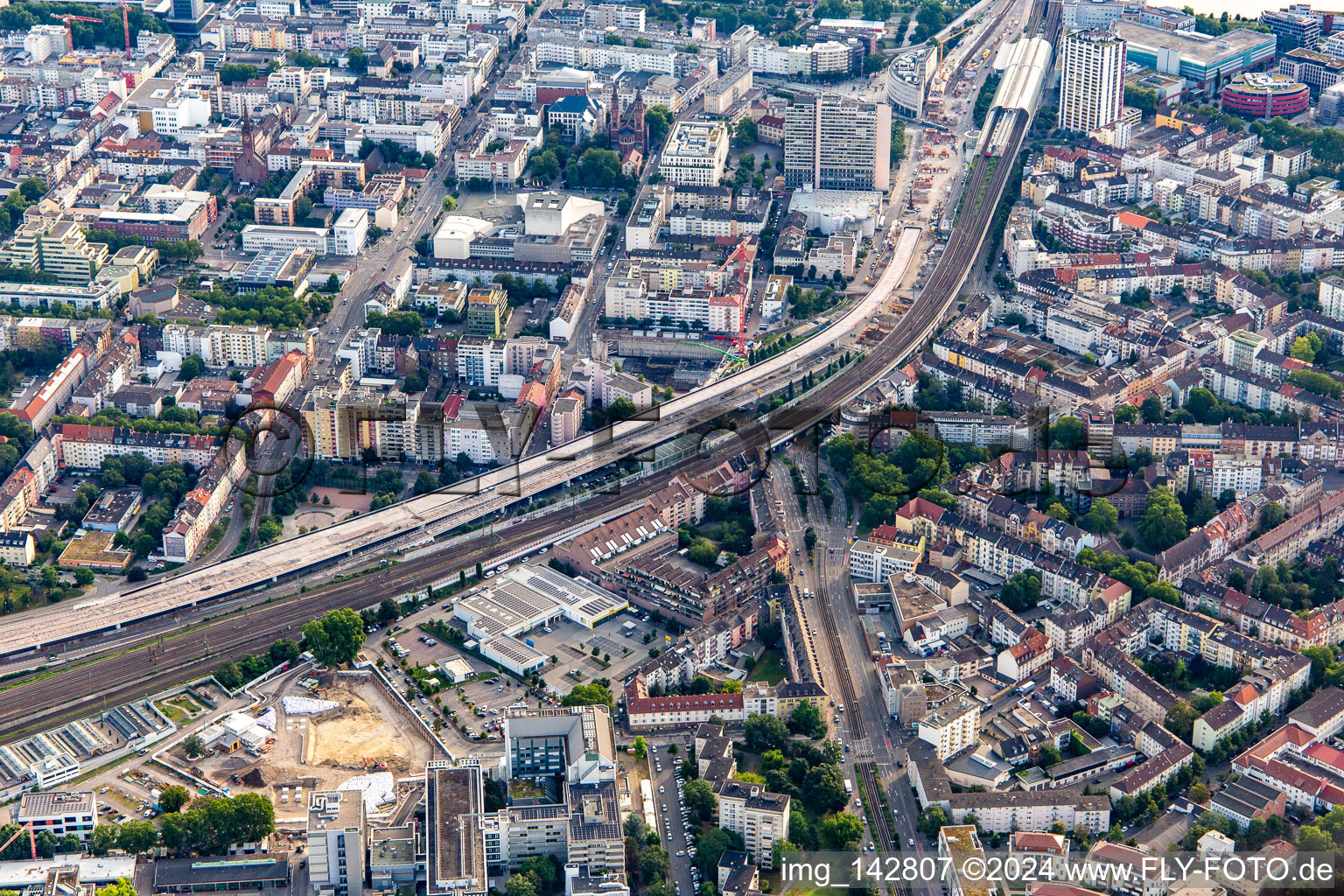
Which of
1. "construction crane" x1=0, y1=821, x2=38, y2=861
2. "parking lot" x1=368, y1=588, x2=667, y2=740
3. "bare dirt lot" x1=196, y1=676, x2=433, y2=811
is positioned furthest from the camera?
"parking lot" x1=368, y1=588, x2=667, y2=740

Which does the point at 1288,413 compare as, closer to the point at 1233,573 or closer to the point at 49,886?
the point at 1233,573

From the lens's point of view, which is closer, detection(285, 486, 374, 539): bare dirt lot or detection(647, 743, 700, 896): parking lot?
detection(647, 743, 700, 896): parking lot

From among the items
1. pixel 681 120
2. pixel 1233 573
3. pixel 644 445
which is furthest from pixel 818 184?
pixel 1233 573

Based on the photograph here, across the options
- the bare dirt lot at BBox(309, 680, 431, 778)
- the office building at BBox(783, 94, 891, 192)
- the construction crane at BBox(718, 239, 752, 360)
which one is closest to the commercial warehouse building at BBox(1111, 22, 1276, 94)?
the office building at BBox(783, 94, 891, 192)

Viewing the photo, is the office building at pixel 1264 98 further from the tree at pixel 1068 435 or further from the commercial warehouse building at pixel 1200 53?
the tree at pixel 1068 435

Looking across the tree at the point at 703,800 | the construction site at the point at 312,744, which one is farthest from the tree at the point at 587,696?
the tree at the point at 703,800

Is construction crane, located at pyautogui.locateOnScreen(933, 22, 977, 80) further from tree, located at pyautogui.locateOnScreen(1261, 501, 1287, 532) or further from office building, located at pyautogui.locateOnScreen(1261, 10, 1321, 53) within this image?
tree, located at pyautogui.locateOnScreen(1261, 501, 1287, 532)

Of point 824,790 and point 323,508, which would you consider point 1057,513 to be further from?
point 323,508
